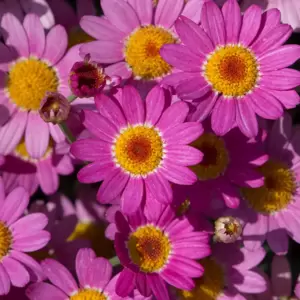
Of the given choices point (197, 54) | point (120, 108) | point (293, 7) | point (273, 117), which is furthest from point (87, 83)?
point (293, 7)

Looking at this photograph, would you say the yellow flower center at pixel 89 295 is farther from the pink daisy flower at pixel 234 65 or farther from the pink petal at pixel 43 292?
the pink daisy flower at pixel 234 65

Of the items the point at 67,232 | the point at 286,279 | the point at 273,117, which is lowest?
the point at 286,279

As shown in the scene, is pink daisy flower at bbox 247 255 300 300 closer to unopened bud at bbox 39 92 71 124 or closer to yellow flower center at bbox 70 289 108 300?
yellow flower center at bbox 70 289 108 300

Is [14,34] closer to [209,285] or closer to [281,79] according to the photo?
[281,79]

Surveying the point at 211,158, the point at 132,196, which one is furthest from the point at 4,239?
the point at 211,158

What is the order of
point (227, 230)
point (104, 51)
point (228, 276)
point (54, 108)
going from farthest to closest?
point (228, 276) < point (104, 51) < point (227, 230) < point (54, 108)

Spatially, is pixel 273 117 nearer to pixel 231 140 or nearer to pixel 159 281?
pixel 231 140
